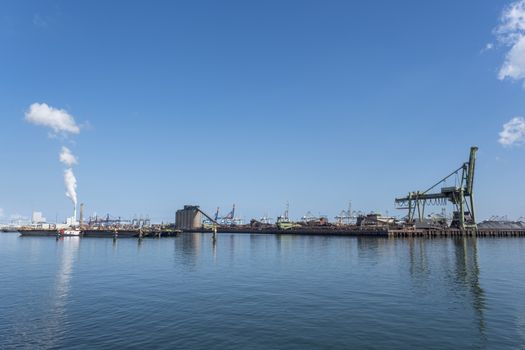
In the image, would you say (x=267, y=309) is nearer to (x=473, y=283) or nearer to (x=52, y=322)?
(x=52, y=322)

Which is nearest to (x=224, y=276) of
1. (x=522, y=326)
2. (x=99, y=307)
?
(x=99, y=307)

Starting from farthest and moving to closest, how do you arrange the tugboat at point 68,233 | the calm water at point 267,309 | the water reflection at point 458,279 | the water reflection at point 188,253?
1. the tugboat at point 68,233
2. the water reflection at point 188,253
3. the water reflection at point 458,279
4. the calm water at point 267,309

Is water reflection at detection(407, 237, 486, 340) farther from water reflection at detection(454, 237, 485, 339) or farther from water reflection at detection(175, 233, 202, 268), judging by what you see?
water reflection at detection(175, 233, 202, 268)

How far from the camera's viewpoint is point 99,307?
974 inches

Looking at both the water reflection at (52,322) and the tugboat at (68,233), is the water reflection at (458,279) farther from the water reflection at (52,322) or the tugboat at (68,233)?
the tugboat at (68,233)

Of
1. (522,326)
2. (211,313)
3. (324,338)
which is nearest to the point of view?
(324,338)

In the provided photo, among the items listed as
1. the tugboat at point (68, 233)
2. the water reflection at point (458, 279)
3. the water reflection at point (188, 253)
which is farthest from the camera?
the tugboat at point (68, 233)

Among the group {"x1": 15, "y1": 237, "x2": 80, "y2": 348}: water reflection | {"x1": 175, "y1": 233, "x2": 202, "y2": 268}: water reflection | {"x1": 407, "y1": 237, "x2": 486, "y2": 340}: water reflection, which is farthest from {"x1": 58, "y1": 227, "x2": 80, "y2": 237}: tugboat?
{"x1": 407, "y1": 237, "x2": 486, "y2": 340}: water reflection

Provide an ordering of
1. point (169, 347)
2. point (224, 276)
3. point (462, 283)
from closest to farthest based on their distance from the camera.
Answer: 1. point (169, 347)
2. point (462, 283)
3. point (224, 276)

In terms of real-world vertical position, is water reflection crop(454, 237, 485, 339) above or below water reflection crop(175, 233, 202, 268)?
above

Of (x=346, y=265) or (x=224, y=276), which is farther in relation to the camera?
(x=346, y=265)

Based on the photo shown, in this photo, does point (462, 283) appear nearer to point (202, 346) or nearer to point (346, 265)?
point (346, 265)

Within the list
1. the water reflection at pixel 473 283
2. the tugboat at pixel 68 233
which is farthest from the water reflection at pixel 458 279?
the tugboat at pixel 68 233

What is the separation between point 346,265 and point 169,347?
34105mm
